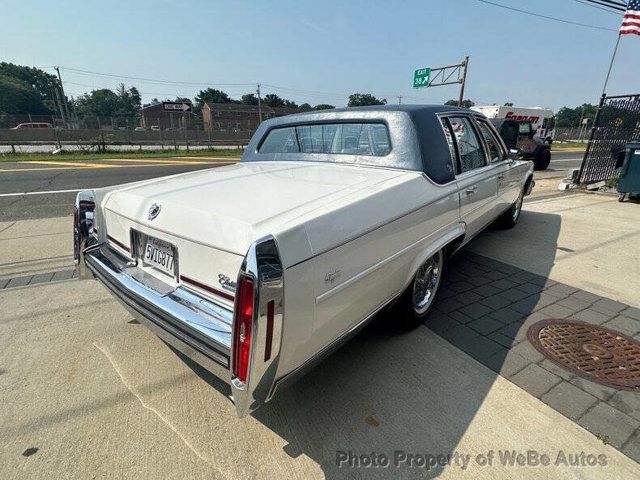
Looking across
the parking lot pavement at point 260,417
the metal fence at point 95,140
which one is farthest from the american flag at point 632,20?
the metal fence at point 95,140

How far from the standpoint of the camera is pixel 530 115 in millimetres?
26359

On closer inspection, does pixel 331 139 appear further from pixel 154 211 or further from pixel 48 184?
pixel 48 184

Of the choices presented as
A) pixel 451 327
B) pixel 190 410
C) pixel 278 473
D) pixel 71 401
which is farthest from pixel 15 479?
pixel 451 327

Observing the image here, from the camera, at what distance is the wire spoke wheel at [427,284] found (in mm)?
2818

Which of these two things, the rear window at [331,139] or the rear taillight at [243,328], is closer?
the rear taillight at [243,328]

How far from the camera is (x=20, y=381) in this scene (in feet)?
7.54

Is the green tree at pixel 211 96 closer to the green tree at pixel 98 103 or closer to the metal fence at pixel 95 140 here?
the green tree at pixel 98 103

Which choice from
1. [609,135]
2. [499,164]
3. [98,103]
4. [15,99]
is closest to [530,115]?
[609,135]

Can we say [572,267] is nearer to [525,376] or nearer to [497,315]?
[497,315]

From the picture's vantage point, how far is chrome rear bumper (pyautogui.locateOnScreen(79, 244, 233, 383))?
1.63m

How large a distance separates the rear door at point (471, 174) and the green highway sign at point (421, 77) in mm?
22946

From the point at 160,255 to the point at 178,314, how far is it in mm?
445

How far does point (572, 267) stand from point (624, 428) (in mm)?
2687

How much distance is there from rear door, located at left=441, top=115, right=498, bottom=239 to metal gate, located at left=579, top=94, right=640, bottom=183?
7.05 meters
